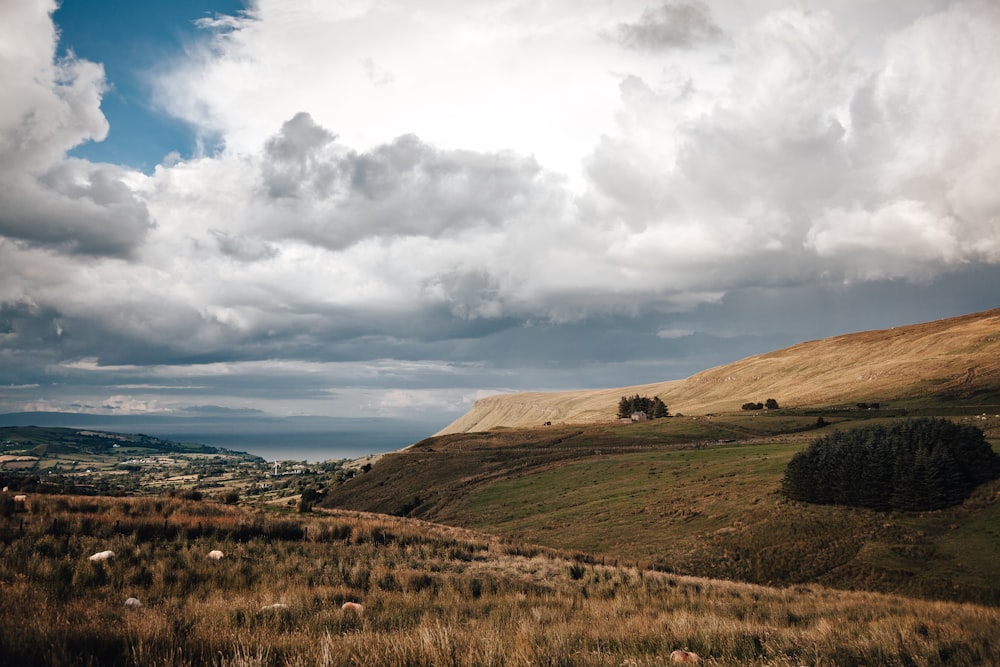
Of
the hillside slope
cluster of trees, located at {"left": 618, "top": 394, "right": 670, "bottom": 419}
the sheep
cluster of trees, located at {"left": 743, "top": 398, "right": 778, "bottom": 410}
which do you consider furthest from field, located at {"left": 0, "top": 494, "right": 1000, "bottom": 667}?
cluster of trees, located at {"left": 618, "top": 394, "right": 670, "bottom": 419}

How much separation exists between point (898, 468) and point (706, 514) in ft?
44.1

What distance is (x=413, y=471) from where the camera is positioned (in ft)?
310

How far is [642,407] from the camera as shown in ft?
483

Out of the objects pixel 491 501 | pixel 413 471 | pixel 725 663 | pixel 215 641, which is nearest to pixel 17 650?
pixel 215 641

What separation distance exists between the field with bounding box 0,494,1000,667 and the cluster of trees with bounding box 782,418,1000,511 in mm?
26356

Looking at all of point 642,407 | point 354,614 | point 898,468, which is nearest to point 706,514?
point 898,468

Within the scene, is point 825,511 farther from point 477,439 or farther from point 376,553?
point 477,439

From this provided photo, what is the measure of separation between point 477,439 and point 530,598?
356 feet

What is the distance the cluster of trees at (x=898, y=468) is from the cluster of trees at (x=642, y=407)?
3868 inches

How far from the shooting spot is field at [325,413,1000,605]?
30750 mm

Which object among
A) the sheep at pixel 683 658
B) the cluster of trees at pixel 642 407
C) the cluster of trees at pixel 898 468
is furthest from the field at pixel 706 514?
the cluster of trees at pixel 642 407

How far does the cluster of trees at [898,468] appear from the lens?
36.7 meters

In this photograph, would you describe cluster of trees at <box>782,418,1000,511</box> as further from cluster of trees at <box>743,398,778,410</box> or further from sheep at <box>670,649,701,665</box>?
cluster of trees at <box>743,398,778,410</box>

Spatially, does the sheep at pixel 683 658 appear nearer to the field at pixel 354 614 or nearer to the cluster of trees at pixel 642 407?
the field at pixel 354 614
